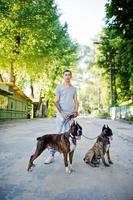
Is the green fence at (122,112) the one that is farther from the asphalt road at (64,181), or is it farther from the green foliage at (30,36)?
the asphalt road at (64,181)

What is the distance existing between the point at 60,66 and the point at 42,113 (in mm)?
18665

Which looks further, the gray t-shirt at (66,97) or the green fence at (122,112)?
the green fence at (122,112)

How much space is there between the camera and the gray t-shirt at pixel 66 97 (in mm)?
7768

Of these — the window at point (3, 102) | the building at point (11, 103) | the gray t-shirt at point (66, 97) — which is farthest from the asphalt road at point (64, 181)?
the window at point (3, 102)

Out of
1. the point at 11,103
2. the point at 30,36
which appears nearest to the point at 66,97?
the point at 30,36

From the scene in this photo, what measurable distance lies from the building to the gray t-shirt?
990 inches

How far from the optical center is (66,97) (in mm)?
7801

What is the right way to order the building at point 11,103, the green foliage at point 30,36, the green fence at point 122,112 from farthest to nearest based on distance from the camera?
the green fence at point 122,112, the green foliage at point 30,36, the building at point 11,103

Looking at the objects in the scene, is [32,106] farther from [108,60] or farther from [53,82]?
[108,60]

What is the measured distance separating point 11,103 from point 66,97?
1398 inches

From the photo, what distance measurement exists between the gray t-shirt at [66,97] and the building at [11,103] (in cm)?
2514

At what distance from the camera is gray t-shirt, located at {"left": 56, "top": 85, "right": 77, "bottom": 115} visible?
777 centimetres

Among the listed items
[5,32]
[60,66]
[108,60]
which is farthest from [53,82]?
[5,32]

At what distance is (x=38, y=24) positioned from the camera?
40219 millimetres
